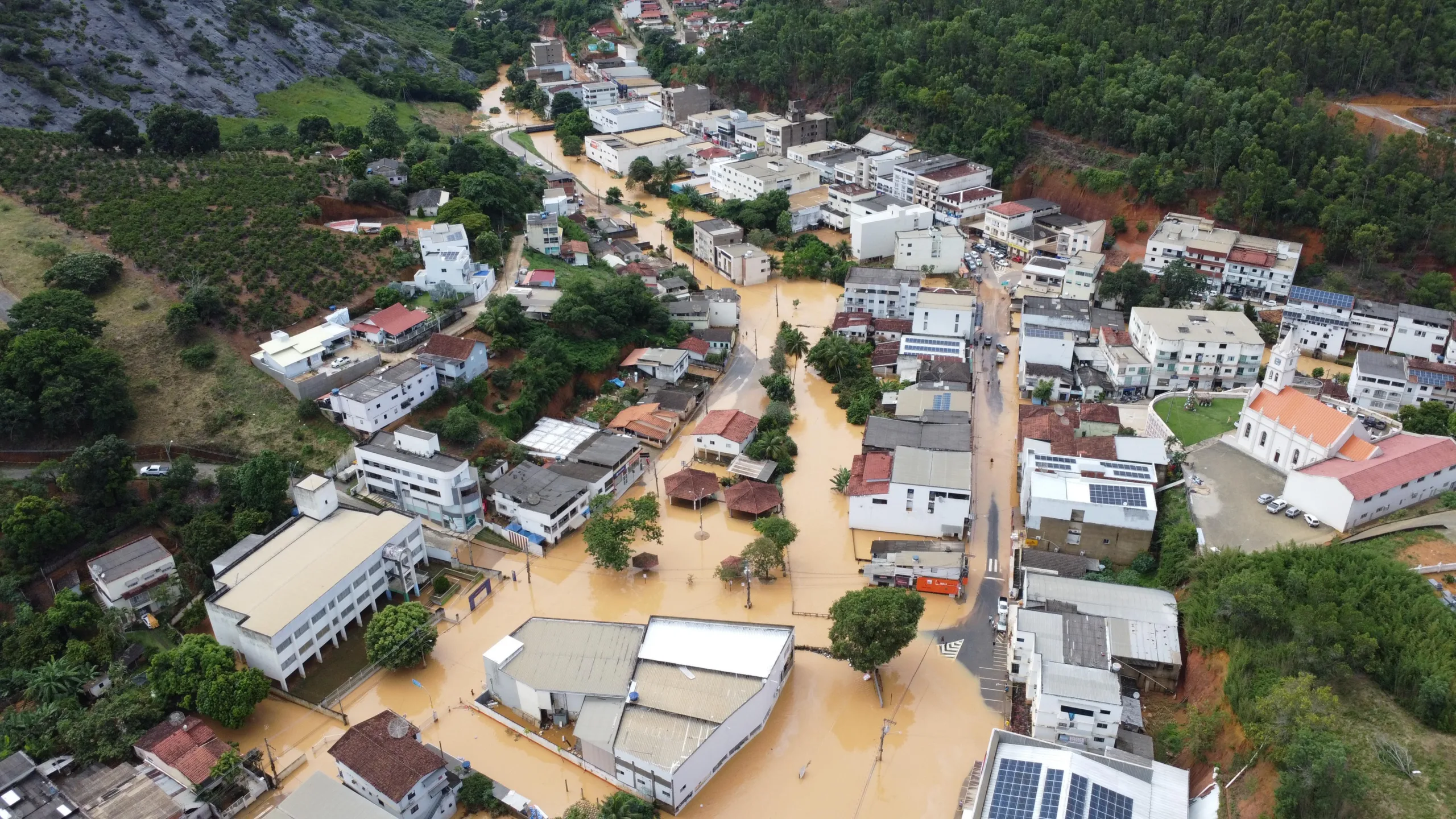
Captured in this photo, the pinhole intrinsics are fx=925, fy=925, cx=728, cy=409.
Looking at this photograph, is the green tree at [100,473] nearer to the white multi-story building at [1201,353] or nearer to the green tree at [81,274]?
the green tree at [81,274]

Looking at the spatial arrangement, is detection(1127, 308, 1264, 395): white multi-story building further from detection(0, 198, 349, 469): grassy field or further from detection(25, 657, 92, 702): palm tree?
detection(25, 657, 92, 702): palm tree

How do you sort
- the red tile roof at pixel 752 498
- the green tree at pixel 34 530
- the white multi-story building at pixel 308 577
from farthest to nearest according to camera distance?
the red tile roof at pixel 752 498 → the green tree at pixel 34 530 → the white multi-story building at pixel 308 577

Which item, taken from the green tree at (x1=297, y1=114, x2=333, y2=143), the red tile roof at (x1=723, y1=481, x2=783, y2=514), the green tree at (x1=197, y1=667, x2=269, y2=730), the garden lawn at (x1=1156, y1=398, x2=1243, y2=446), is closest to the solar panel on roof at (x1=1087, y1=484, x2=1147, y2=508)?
the garden lawn at (x1=1156, y1=398, x2=1243, y2=446)

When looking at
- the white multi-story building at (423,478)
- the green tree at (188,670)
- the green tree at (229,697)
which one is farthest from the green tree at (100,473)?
the green tree at (229,697)

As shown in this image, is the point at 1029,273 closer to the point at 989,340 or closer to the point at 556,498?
the point at 989,340

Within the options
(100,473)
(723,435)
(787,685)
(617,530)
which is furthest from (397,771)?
(723,435)

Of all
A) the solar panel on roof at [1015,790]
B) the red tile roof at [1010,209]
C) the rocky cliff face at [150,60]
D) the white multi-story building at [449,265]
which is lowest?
the solar panel on roof at [1015,790]

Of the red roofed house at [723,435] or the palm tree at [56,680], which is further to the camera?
the red roofed house at [723,435]
